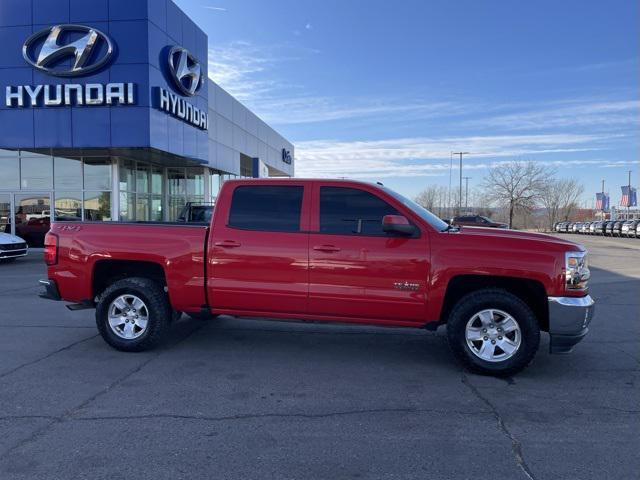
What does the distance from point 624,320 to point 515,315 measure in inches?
157

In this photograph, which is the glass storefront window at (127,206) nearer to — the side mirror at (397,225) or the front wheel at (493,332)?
the side mirror at (397,225)

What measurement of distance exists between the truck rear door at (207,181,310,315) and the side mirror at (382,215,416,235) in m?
0.90

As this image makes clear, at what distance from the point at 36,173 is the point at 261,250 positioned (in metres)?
18.8

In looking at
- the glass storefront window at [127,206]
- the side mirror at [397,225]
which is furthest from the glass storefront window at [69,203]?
the side mirror at [397,225]

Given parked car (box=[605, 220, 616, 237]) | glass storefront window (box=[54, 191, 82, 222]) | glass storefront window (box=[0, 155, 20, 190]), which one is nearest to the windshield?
glass storefront window (box=[54, 191, 82, 222])

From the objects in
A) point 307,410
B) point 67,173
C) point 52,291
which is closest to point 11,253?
point 67,173

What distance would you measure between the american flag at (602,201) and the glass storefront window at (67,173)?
316 feet

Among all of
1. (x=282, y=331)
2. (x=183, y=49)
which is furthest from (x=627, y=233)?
(x=282, y=331)

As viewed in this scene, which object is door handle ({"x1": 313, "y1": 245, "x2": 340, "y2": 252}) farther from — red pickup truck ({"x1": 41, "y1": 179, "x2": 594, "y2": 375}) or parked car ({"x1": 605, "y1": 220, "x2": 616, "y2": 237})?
parked car ({"x1": 605, "y1": 220, "x2": 616, "y2": 237})

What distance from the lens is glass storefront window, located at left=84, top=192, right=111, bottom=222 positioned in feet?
67.5

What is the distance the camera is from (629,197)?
78938 millimetres

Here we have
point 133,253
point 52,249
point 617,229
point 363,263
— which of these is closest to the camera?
point 363,263

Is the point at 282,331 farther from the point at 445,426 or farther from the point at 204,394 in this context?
the point at 445,426

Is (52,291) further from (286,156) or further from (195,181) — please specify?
(286,156)
